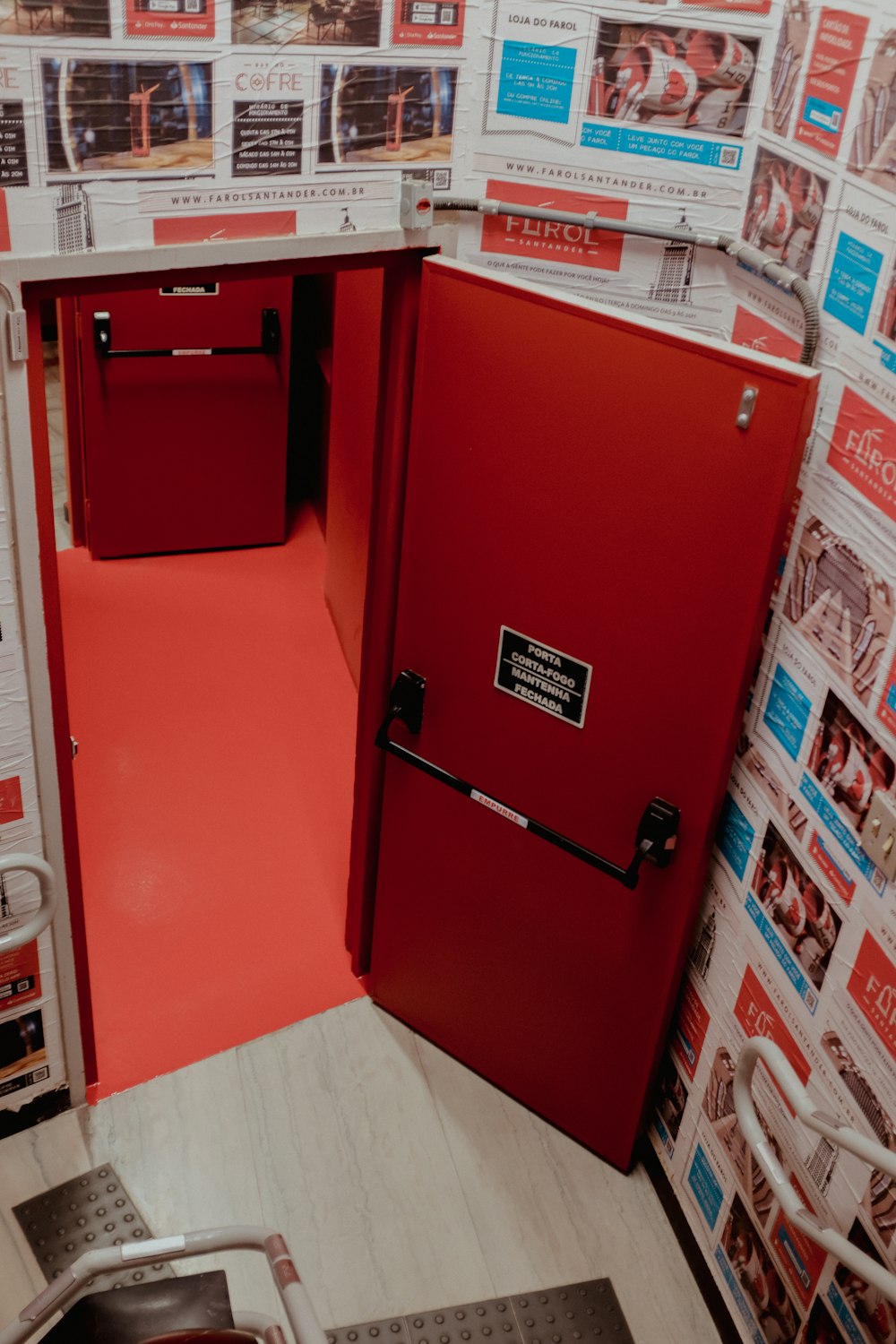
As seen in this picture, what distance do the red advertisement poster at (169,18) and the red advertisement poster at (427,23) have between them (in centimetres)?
36

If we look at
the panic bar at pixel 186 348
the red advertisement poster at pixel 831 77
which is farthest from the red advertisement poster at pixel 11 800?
the panic bar at pixel 186 348

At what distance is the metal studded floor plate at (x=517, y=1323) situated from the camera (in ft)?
8.57

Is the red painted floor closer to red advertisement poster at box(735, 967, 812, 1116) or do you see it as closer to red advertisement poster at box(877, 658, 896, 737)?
red advertisement poster at box(735, 967, 812, 1116)

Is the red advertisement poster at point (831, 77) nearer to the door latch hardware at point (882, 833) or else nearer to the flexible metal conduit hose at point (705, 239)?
the flexible metal conduit hose at point (705, 239)

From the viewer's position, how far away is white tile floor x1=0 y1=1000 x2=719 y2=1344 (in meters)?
2.72

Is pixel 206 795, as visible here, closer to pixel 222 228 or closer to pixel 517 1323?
pixel 517 1323

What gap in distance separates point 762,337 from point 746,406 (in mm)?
297

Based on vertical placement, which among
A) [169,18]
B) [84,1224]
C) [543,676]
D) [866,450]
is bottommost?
[84,1224]

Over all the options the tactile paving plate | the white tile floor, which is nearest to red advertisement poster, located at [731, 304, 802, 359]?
the white tile floor

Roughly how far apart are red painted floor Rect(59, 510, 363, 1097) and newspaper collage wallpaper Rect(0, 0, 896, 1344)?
0.81m

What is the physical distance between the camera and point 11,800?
8.41 feet

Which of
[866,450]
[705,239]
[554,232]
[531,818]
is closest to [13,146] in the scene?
[554,232]

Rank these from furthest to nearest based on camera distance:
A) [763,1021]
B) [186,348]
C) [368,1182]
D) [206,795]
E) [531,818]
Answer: [186,348], [206,795], [368,1182], [531,818], [763,1021]

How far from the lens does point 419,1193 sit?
114 inches
